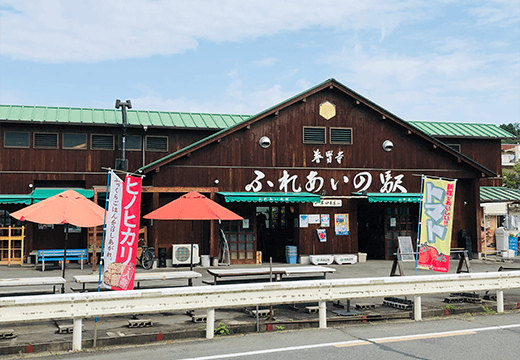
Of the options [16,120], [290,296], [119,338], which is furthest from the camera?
[16,120]

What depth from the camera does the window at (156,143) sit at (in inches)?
872

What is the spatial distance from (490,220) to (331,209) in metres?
9.72

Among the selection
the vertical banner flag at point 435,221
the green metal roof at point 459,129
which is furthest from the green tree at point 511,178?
the vertical banner flag at point 435,221

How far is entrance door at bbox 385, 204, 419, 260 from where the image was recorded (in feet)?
70.9

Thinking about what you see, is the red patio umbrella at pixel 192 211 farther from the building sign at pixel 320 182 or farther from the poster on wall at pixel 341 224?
the poster on wall at pixel 341 224

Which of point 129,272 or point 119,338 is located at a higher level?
point 129,272

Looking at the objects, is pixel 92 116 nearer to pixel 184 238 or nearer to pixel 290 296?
pixel 184 238

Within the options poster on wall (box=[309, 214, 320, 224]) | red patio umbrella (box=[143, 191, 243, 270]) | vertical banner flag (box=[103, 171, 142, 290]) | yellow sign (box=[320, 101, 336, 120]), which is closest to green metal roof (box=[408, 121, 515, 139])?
yellow sign (box=[320, 101, 336, 120])

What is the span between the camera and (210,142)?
1922cm

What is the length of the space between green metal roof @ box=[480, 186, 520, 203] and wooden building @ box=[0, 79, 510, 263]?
285 centimetres

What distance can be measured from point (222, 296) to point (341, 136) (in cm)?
1404

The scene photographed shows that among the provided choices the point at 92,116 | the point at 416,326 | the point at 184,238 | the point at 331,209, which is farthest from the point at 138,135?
the point at 416,326

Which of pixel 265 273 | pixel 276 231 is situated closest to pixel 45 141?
pixel 276 231

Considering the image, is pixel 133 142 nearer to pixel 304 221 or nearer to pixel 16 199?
pixel 16 199
